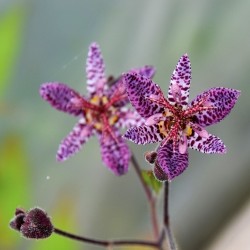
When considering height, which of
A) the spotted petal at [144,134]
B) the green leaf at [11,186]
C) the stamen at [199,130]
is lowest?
the green leaf at [11,186]

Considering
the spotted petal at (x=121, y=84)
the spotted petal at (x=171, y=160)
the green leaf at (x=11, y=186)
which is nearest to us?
the spotted petal at (x=171, y=160)

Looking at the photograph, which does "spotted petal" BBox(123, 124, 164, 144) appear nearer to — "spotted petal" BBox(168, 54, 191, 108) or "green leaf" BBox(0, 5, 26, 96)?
"spotted petal" BBox(168, 54, 191, 108)

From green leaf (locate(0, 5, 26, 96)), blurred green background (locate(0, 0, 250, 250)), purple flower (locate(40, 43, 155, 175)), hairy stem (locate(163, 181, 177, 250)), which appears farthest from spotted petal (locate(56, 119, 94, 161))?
green leaf (locate(0, 5, 26, 96))

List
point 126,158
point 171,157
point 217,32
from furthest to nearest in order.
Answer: point 217,32 → point 126,158 → point 171,157

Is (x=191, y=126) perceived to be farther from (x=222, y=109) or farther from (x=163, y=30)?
(x=163, y=30)

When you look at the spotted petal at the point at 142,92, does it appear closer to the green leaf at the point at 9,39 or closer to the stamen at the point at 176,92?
the stamen at the point at 176,92

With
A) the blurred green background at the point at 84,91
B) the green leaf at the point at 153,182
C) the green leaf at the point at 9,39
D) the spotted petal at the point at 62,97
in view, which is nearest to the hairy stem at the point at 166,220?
the green leaf at the point at 153,182

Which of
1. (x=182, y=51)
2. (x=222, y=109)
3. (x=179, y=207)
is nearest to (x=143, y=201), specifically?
(x=179, y=207)
